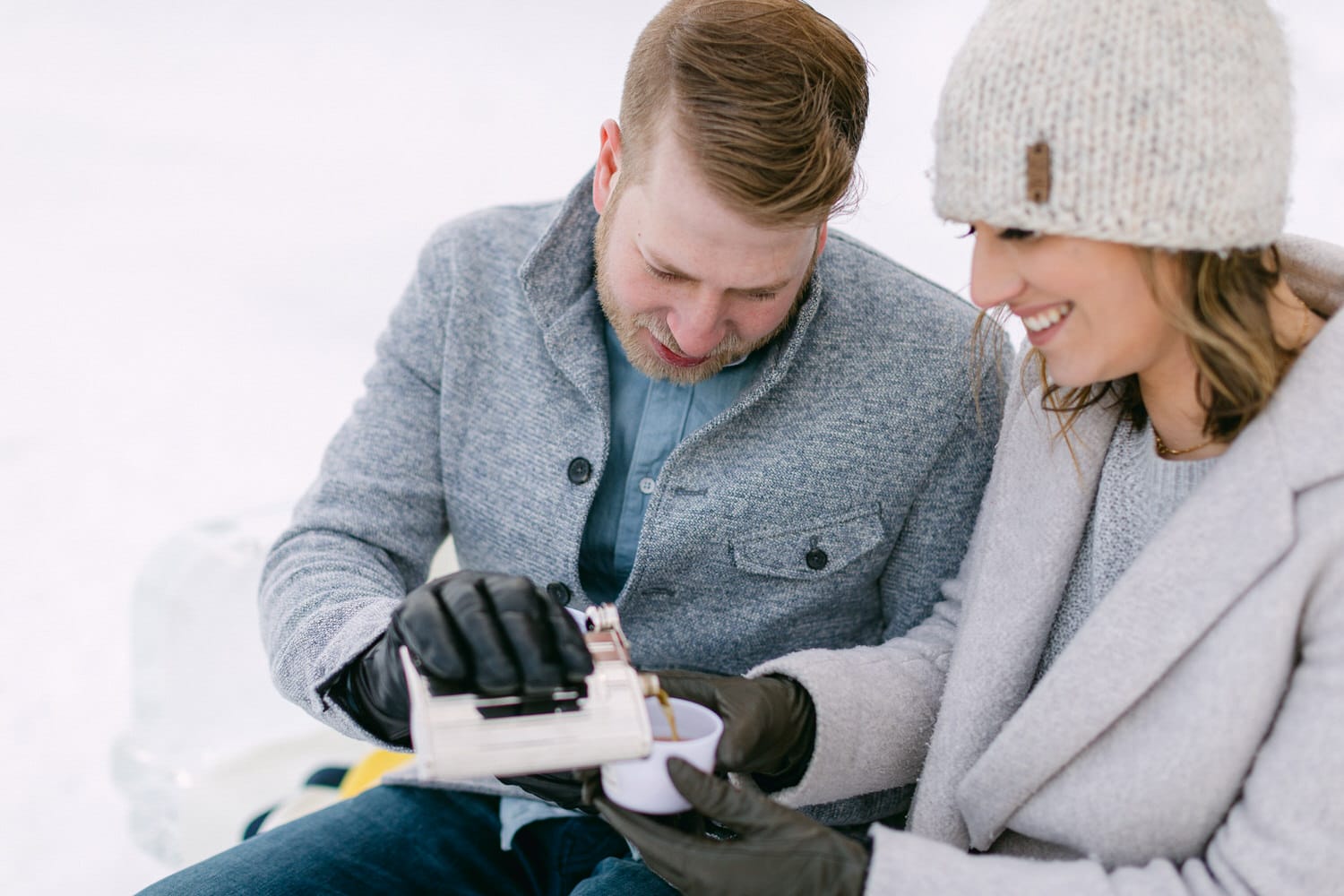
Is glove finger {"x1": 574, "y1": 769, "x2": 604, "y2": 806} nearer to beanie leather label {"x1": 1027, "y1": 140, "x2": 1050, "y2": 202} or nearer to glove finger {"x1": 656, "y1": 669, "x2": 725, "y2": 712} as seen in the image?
glove finger {"x1": 656, "y1": 669, "x2": 725, "y2": 712}

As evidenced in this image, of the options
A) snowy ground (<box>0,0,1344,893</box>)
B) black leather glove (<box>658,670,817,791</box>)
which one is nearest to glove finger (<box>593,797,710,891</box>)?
black leather glove (<box>658,670,817,791</box>)

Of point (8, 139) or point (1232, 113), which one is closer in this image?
point (1232, 113)

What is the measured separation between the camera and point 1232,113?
868 mm

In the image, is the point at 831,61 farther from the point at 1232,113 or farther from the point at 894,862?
the point at 894,862

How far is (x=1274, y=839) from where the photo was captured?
90 centimetres

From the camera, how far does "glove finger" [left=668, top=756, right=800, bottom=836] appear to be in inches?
36.7

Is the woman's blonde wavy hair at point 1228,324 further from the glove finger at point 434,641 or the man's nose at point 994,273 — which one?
the glove finger at point 434,641

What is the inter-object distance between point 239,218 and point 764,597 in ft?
7.21

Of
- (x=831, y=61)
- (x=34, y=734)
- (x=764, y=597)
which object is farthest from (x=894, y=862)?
(x=34, y=734)

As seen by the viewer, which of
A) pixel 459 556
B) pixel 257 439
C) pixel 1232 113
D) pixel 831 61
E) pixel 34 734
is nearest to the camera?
pixel 1232 113

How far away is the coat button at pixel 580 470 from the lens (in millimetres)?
1372

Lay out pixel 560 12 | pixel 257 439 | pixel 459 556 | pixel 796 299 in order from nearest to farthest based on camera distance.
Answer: pixel 796 299
pixel 459 556
pixel 257 439
pixel 560 12

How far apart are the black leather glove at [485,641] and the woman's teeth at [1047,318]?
0.48 metres

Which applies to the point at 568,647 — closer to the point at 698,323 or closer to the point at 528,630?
the point at 528,630
